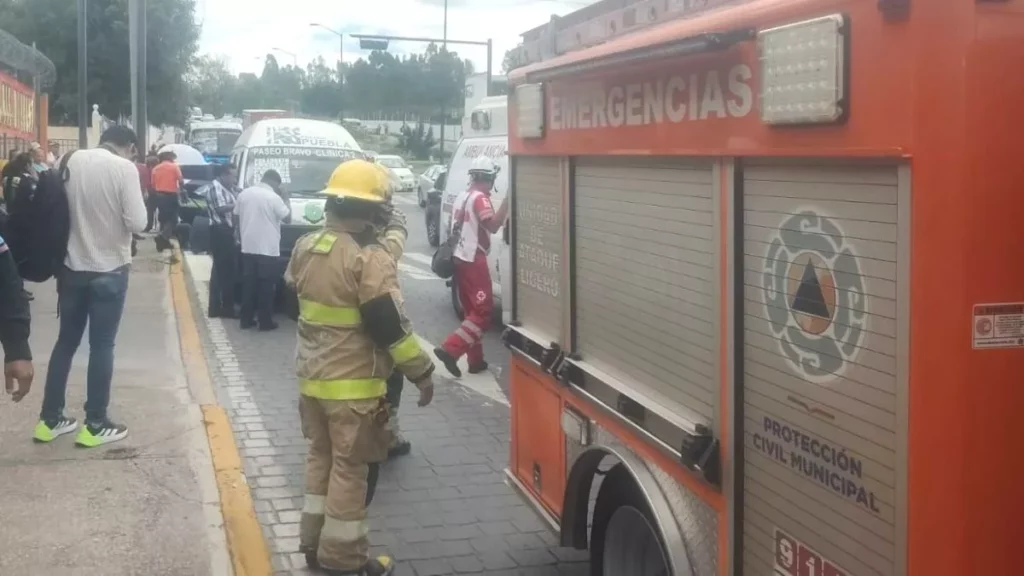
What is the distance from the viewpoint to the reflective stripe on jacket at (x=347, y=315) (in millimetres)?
4629

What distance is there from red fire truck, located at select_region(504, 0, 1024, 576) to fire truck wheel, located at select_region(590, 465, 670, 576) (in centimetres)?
1

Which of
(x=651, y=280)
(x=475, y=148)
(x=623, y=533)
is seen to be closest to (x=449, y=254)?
(x=475, y=148)

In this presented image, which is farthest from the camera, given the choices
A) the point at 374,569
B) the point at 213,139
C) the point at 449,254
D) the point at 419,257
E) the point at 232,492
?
the point at 213,139

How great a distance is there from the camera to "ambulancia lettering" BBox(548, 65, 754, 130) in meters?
3.03

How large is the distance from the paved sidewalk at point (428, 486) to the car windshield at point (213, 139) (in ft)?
118

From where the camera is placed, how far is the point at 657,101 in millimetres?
3508

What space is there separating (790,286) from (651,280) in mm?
867

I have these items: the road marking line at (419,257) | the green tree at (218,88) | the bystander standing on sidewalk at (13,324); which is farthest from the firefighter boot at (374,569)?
the green tree at (218,88)

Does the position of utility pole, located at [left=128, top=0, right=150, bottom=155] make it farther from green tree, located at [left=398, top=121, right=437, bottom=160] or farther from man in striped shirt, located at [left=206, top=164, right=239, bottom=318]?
green tree, located at [left=398, top=121, right=437, bottom=160]

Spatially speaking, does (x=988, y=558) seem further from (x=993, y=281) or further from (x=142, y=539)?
(x=142, y=539)

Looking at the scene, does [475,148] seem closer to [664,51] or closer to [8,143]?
[664,51]

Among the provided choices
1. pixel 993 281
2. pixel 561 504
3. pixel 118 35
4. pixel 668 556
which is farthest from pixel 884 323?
pixel 118 35

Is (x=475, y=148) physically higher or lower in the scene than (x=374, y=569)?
higher

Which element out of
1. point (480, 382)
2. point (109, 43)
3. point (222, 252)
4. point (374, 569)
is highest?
point (109, 43)
